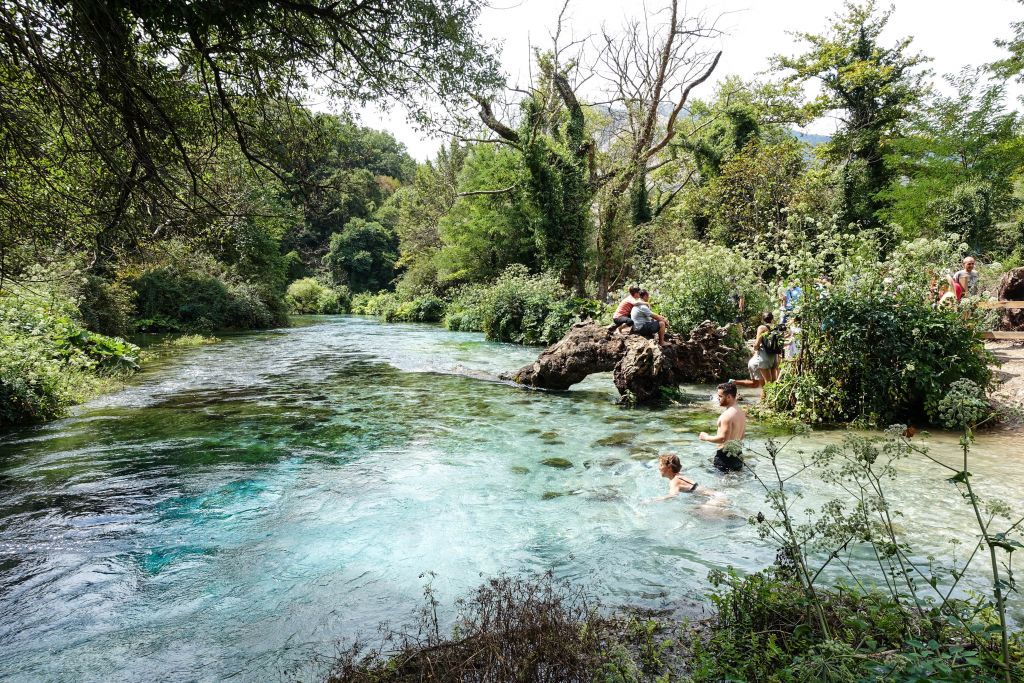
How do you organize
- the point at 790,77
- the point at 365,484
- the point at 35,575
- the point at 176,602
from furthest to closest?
the point at 790,77 → the point at 365,484 → the point at 35,575 → the point at 176,602

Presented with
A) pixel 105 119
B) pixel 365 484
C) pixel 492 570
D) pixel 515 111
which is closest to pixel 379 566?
pixel 492 570

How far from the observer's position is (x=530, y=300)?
23188mm

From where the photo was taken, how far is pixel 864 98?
29.3 metres

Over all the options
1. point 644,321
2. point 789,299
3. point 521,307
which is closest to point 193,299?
point 521,307

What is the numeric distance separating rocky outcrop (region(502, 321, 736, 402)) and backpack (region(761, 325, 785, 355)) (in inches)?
71.3

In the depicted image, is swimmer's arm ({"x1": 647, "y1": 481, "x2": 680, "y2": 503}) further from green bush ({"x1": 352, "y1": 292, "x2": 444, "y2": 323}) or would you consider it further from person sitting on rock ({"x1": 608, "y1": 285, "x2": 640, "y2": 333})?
green bush ({"x1": 352, "y1": 292, "x2": 444, "y2": 323})

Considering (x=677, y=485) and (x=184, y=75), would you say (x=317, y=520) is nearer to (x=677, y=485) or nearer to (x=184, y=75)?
(x=677, y=485)

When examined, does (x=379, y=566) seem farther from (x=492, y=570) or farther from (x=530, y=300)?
(x=530, y=300)

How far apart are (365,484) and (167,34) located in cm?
533

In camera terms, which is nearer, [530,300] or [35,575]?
[35,575]

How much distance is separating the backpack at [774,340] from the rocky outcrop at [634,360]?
5.94 feet

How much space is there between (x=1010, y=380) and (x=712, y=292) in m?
6.19

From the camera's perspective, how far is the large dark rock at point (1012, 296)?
15.7m

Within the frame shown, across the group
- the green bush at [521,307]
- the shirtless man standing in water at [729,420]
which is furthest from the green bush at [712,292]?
the shirtless man standing in water at [729,420]
